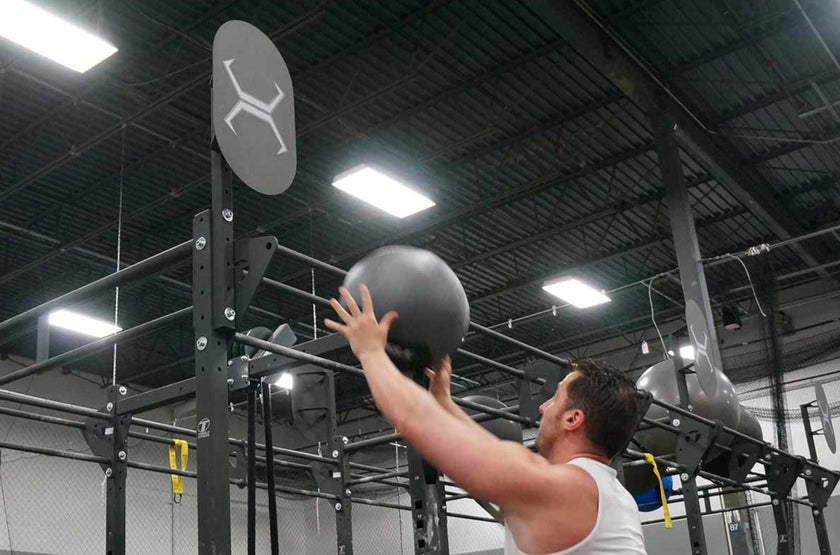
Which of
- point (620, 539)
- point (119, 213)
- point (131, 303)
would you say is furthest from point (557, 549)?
point (131, 303)

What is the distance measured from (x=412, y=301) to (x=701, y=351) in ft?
12.1

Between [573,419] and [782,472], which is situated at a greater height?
[782,472]

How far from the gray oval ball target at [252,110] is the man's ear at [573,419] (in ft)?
4.24

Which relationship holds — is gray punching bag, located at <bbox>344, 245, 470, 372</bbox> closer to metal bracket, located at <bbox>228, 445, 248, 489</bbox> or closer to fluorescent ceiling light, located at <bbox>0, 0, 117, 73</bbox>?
metal bracket, located at <bbox>228, 445, 248, 489</bbox>

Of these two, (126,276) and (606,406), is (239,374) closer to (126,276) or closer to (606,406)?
(126,276)

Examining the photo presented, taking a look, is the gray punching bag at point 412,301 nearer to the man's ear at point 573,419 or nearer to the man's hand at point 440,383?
the man's hand at point 440,383

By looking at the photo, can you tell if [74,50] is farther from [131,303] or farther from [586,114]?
[131,303]

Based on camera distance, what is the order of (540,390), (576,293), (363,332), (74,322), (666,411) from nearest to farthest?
1. (363,332)
2. (540,390)
3. (666,411)
4. (74,322)
5. (576,293)

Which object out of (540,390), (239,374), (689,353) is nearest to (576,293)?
(689,353)

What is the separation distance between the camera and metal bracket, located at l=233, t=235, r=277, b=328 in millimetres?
2551

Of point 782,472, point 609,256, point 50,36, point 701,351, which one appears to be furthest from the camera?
point 609,256

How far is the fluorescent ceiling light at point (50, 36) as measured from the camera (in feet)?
20.8

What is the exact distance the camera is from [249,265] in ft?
8.52

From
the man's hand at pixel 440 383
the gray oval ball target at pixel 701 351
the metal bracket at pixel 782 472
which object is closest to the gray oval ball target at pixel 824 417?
the metal bracket at pixel 782 472
